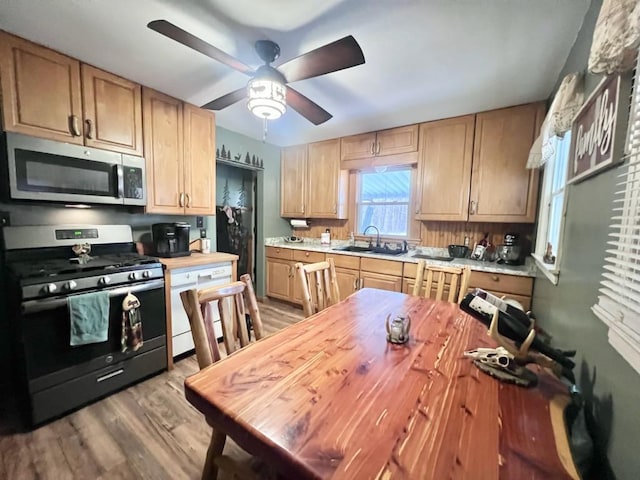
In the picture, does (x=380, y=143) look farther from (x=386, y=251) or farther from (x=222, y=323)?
(x=222, y=323)

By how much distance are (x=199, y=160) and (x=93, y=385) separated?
2023mm

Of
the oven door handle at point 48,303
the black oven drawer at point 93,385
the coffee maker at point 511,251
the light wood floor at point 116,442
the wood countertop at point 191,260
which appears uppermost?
the coffee maker at point 511,251

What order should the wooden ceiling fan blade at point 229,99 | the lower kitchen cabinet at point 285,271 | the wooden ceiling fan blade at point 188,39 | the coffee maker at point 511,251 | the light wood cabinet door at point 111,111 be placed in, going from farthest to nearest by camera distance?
the lower kitchen cabinet at point 285,271 < the coffee maker at point 511,251 < the light wood cabinet door at point 111,111 < the wooden ceiling fan blade at point 229,99 < the wooden ceiling fan blade at point 188,39

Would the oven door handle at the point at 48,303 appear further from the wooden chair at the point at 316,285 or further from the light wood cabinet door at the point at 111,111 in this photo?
the wooden chair at the point at 316,285

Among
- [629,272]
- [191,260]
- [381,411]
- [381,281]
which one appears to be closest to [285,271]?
[381,281]

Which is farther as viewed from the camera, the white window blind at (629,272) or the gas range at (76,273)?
the gas range at (76,273)

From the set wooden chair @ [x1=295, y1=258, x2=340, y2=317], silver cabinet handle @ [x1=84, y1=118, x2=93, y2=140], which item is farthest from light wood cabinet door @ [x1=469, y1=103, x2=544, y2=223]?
silver cabinet handle @ [x1=84, y1=118, x2=93, y2=140]

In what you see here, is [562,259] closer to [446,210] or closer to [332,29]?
[446,210]

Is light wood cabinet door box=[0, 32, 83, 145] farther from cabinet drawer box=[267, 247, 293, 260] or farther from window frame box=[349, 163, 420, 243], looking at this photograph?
window frame box=[349, 163, 420, 243]

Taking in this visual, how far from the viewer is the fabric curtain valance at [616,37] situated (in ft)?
2.08

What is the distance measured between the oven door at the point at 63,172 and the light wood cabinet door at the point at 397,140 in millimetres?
2557

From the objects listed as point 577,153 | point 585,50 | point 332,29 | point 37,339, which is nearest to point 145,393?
point 37,339

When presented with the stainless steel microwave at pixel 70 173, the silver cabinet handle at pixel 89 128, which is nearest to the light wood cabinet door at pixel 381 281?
the stainless steel microwave at pixel 70 173

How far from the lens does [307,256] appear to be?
11.6 feet
